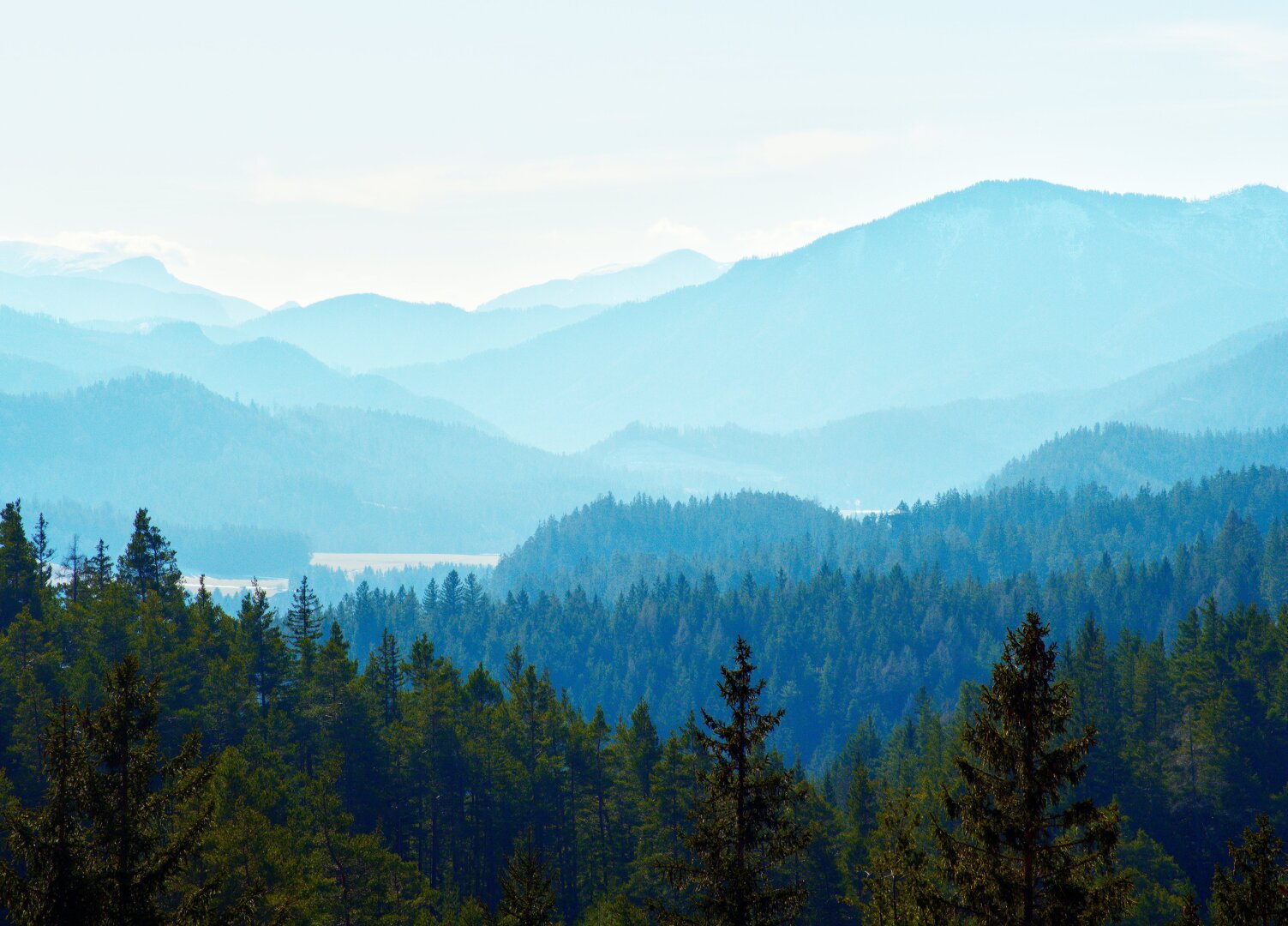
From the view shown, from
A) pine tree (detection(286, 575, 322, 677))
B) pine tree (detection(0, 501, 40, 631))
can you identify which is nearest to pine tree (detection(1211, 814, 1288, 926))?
pine tree (detection(286, 575, 322, 677))

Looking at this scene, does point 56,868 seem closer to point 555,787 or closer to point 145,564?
point 555,787

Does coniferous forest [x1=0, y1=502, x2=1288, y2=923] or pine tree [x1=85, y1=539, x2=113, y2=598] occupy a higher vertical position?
pine tree [x1=85, y1=539, x2=113, y2=598]

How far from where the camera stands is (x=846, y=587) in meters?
196

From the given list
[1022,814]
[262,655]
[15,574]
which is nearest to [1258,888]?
[1022,814]

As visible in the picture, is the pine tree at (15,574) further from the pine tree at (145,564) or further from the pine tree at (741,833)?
the pine tree at (741,833)

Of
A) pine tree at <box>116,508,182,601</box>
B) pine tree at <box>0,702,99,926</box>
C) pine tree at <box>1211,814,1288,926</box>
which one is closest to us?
pine tree at <box>0,702,99,926</box>

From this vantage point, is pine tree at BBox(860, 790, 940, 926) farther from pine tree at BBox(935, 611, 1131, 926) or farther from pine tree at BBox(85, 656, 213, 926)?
pine tree at BBox(85, 656, 213, 926)

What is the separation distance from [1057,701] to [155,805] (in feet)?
48.3

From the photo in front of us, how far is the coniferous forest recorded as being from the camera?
2091cm

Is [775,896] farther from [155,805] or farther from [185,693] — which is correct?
[185,693]

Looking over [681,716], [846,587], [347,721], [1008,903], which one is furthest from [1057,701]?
[846,587]

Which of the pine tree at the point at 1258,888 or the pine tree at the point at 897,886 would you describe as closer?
the pine tree at the point at 1258,888

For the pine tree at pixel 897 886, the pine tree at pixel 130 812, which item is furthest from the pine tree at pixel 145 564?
the pine tree at pixel 130 812

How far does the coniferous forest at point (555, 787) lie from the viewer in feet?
68.6
